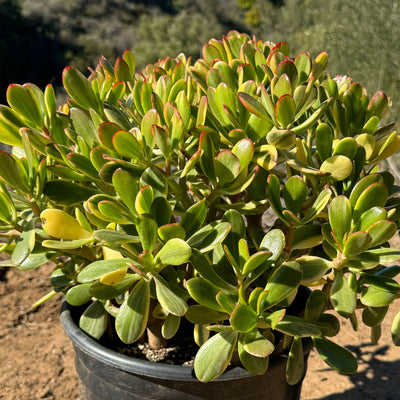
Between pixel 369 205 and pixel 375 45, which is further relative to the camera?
pixel 375 45

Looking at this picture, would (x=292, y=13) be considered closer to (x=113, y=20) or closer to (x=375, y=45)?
(x=113, y=20)

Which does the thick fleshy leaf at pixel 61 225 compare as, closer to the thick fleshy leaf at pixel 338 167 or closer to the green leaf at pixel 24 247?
the green leaf at pixel 24 247

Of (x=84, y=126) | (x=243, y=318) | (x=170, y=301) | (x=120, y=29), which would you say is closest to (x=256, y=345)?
(x=243, y=318)

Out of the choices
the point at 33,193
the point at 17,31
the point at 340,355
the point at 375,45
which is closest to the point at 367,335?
the point at 340,355

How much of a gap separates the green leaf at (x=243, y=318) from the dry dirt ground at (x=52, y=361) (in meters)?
1.27

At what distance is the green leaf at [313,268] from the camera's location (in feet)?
2.46

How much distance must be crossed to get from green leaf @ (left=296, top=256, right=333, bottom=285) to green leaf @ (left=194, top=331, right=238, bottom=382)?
0.50 ft

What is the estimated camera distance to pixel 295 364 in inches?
32.1

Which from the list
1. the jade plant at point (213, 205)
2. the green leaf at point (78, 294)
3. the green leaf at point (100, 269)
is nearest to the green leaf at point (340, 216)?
the jade plant at point (213, 205)

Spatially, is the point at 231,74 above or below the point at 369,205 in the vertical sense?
above

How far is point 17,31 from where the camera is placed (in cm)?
1418

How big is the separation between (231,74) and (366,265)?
0.44 meters

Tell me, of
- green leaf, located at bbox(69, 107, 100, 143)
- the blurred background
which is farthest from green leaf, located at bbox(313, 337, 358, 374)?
the blurred background

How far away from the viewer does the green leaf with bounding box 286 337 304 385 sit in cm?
81
